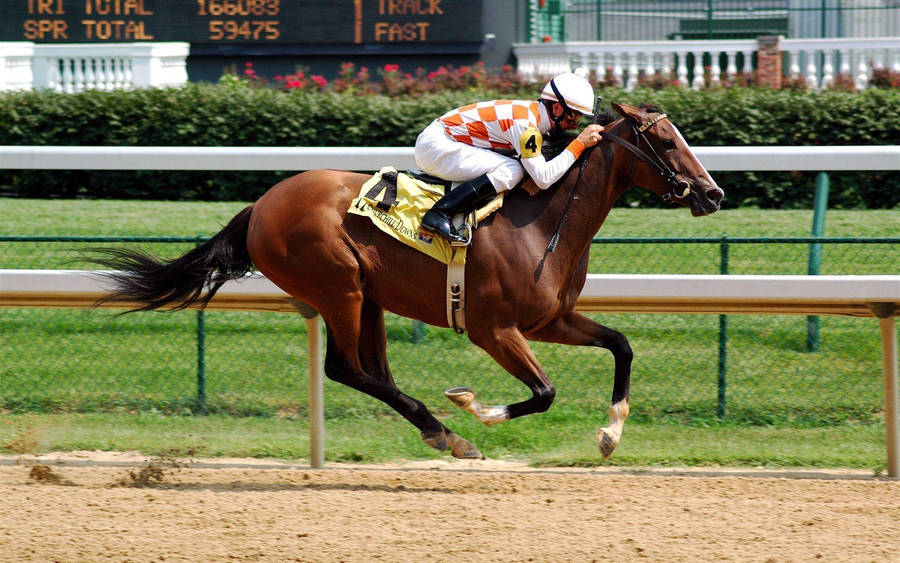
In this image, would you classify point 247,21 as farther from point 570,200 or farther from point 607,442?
point 607,442

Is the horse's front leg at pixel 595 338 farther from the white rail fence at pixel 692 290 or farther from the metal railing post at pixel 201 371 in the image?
the metal railing post at pixel 201 371

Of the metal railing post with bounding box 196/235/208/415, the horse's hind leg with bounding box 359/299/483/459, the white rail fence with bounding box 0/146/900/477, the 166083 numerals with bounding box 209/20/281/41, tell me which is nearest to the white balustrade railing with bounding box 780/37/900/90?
the 166083 numerals with bounding box 209/20/281/41

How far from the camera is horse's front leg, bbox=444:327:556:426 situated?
5.20m

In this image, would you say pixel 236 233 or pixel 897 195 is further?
pixel 897 195

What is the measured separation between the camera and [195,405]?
719 centimetres

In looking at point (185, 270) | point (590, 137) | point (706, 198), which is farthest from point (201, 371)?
point (706, 198)

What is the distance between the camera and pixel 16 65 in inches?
561

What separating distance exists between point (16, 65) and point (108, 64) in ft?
3.59

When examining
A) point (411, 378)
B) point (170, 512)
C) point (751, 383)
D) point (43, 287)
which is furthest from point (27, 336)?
point (751, 383)

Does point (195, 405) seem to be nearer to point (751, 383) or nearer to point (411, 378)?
point (411, 378)

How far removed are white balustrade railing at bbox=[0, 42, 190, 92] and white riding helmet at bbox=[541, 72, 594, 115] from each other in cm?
Answer: 1000

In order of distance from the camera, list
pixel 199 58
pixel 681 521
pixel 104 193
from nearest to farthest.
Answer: pixel 681 521 → pixel 104 193 → pixel 199 58

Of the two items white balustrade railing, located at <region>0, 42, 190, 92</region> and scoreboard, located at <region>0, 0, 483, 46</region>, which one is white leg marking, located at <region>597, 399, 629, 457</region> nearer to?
scoreboard, located at <region>0, 0, 483, 46</region>

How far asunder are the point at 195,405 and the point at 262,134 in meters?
4.81
